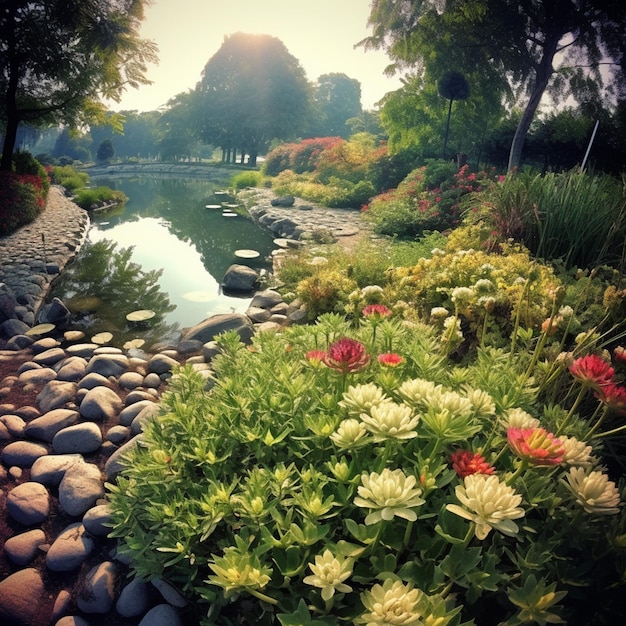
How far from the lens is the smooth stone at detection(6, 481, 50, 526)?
2.23 meters

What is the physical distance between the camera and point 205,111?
3969 centimetres

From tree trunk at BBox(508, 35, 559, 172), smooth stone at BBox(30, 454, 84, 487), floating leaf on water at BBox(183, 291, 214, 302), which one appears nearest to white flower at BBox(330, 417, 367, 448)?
smooth stone at BBox(30, 454, 84, 487)

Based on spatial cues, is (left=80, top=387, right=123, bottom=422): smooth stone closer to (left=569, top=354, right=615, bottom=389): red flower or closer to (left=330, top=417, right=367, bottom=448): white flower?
(left=330, top=417, right=367, bottom=448): white flower

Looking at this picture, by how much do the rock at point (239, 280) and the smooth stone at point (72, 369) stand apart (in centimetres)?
324

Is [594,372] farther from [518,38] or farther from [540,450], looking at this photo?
[518,38]

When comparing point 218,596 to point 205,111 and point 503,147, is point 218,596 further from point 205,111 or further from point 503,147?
point 205,111

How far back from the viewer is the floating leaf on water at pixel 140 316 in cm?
524

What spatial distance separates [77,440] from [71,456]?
0.48 feet

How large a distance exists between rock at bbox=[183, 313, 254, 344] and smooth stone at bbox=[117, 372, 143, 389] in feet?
3.07

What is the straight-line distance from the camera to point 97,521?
6.98 feet

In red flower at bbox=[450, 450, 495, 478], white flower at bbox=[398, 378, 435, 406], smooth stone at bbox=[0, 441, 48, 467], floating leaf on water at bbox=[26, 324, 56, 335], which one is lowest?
smooth stone at bbox=[0, 441, 48, 467]

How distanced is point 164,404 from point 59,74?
1377 centimetres

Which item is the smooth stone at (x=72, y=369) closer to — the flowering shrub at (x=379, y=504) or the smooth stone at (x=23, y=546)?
the smooth stone at (x=23, y=546)

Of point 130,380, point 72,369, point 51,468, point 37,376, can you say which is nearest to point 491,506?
point 51,468
